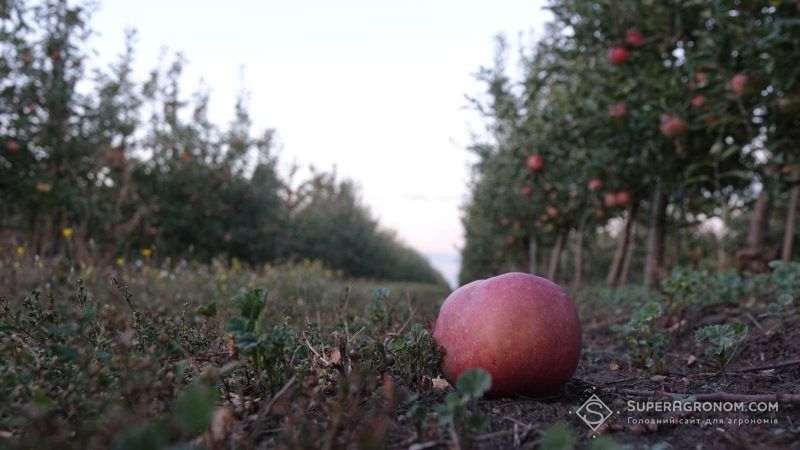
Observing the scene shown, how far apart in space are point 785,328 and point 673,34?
3.18 metres

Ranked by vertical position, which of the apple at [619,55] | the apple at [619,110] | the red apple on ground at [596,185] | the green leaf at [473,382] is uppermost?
the apple at [619,55]

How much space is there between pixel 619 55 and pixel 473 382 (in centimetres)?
470

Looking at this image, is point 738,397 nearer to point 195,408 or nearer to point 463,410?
point 463,410

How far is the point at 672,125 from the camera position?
510cm

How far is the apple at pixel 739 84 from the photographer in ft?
14.5

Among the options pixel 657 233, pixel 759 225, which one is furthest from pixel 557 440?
pixel 657 233

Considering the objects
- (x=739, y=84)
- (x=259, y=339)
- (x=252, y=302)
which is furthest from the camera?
(x=739, y=84)

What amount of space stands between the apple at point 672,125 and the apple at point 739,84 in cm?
60

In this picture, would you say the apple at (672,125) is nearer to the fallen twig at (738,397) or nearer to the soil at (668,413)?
the soil at (668,413)

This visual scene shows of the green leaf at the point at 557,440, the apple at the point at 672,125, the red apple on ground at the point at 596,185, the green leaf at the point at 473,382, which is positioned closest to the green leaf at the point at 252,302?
the green leaf at the point at 473,382

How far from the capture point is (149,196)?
991cm

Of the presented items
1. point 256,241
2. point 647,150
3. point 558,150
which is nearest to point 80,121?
point 256,241

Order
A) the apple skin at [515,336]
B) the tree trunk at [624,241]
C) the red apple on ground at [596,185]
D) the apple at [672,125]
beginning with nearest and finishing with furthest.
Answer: the apple skin at [515,336], the apple at [672,125], the red apple on ground at [596,185], the tree trunk at [624,241]

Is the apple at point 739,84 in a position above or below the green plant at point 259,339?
above
